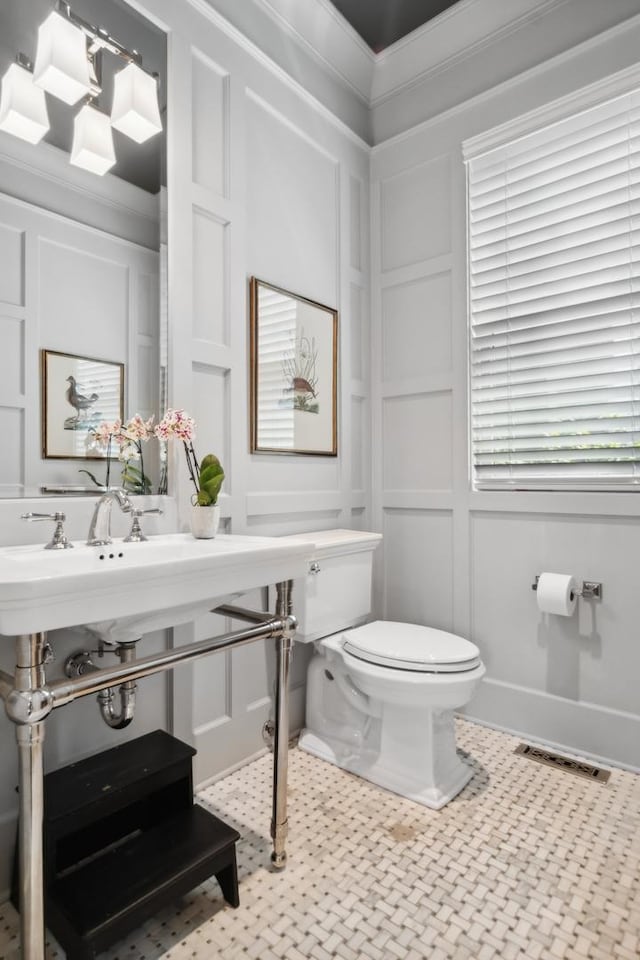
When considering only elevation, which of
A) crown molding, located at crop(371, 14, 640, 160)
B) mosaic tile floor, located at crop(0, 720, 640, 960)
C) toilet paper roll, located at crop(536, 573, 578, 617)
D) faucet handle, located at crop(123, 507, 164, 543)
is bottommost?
mosaic tile floor, located at crop(0, 720, 640, 960)

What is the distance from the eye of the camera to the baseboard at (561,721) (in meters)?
1.88

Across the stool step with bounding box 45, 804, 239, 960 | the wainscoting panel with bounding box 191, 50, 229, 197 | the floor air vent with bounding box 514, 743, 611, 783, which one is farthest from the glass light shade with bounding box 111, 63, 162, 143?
the floor air vent with bounding box 514, 743, 611, 783

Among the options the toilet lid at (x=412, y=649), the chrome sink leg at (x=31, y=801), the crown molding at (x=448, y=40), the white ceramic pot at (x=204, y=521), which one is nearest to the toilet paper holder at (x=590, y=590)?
the toilet lid at (x=412, y=649)

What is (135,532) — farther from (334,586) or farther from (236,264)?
(236,264)

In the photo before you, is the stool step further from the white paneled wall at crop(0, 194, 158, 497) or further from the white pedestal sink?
the white paneled wall at crop(0, 194, 158, 497)

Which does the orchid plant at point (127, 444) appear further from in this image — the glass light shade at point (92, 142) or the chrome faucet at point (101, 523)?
the glass light shade at point (92, 142)

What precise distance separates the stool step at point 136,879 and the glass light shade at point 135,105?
1.88m

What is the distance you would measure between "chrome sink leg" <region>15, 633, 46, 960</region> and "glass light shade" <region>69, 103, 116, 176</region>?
51.1 inches

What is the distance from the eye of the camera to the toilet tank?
1934mm

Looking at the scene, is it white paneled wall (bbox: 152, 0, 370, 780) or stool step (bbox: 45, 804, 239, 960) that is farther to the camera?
white paneled wall (bbox: 152, 0, 370, 780)

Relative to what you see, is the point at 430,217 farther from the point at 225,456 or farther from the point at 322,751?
the point at 322,751

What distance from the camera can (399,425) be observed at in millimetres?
2459

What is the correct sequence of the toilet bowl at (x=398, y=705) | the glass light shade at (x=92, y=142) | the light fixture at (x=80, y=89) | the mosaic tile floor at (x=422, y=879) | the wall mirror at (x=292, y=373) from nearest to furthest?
the mosaic tile floor at (x=422, y=879)
the light fixture at (x=80, y=89)
the glass light shade at (x=92, y=142)
the toilet bowl at (x=398, y=705)
the wall mirror at (x=292, y=373)

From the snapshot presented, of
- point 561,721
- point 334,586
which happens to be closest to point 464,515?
point 334,586
